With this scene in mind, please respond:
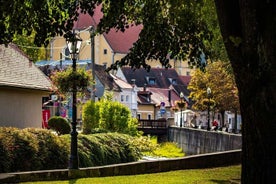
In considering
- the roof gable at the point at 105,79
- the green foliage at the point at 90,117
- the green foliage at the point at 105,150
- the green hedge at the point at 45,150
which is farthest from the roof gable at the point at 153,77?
the green hedge at the point at 45,150

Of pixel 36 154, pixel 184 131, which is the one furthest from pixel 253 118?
pixel 184 131

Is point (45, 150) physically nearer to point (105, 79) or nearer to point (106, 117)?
point (106, 117)

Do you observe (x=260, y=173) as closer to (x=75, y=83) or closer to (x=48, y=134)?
(x=75, y=83)

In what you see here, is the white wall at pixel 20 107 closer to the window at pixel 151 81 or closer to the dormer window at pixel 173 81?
the window at pixel 151 81

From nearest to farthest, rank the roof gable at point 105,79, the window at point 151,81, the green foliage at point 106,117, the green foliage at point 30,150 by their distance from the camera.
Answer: the green foliage at point 30,150, the green foliage at point 106,117, the roof gable at point 105,79, the window at point 151,81

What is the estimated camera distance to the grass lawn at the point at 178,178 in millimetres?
14477

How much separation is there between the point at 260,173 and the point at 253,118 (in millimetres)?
710

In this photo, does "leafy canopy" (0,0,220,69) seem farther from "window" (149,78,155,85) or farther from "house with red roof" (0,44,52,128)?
"window" (149,78,155,85)

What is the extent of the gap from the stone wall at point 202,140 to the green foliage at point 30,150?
1957 cm

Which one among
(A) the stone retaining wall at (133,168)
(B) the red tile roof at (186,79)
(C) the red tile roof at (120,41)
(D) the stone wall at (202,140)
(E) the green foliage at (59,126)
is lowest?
(D) the stone wall at (202,140)

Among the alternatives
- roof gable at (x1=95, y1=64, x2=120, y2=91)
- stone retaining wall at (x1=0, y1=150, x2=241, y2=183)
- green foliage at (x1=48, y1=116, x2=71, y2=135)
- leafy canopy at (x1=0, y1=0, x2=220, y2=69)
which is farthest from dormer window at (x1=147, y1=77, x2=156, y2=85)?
leafy canopy at (x1=0, y1=0, x2=220, y2=69)

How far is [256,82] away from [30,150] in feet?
38.9

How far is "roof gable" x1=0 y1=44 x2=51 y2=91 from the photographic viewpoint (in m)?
23.9

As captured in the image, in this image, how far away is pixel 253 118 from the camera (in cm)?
766
